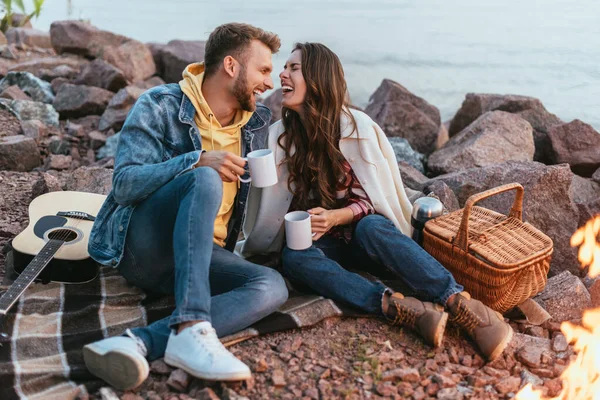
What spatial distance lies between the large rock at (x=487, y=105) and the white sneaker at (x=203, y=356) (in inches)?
189

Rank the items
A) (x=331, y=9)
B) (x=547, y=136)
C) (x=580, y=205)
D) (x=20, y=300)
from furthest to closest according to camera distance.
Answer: (x=331, y=9), (x=547, y=136), (x=580, y=205), (x=20, y=300)

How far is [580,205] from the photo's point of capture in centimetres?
485

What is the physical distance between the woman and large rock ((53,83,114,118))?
3788mm

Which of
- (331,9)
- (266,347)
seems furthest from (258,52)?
(331,9)

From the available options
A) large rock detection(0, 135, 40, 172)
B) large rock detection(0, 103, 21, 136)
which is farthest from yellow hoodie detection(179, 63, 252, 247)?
large rock detection(0, 103, 21, 136)

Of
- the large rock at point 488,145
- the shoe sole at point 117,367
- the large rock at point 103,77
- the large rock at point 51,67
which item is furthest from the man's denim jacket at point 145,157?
the large rock at point 51,67

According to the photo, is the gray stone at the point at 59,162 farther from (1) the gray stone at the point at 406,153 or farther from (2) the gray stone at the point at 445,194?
(2) the gray stone at the point at 445,194

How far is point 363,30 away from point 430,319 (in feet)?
38.3

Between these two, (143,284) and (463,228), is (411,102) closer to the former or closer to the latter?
(463,228)

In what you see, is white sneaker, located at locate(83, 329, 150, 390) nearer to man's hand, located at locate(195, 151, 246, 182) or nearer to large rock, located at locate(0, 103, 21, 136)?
man's hand, located at locate(195, 151, 246, 182)

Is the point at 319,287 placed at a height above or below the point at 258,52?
below

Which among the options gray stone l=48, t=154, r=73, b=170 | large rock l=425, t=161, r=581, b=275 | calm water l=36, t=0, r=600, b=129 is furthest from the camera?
calm water l=36, t=0, r=600, b=129

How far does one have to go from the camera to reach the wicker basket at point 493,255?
309cm

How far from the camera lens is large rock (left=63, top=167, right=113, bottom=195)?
4426 millimetres
